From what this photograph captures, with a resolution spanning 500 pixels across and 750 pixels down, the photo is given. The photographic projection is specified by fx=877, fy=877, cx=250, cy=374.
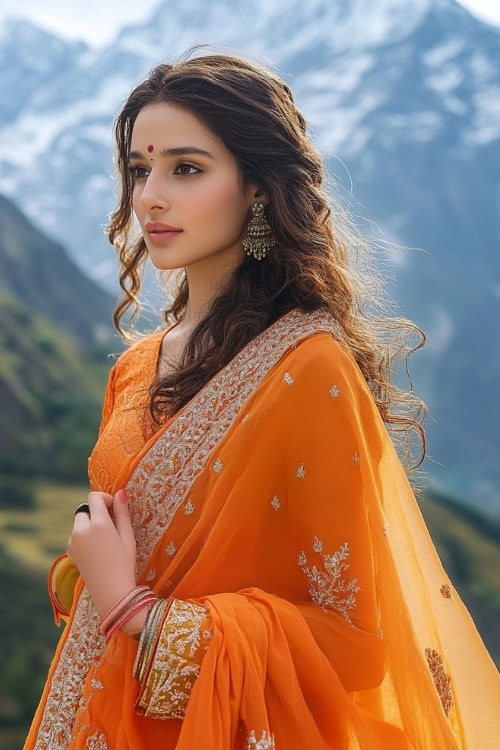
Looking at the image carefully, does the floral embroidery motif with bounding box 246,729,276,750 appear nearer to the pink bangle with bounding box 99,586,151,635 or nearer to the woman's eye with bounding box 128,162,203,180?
the pink bangle with bounding box 99,586,151,635

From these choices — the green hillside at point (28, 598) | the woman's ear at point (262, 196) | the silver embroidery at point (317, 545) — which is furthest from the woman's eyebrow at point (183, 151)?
the green hillside at point (28, 598)

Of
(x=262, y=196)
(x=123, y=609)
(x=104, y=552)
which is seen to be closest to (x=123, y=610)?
(x=123, y=609)

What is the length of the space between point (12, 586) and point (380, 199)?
32783 mm

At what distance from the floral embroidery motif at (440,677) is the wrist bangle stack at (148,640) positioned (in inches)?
20.9

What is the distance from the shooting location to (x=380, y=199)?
36938 millimetres

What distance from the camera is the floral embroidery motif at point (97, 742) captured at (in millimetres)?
1619

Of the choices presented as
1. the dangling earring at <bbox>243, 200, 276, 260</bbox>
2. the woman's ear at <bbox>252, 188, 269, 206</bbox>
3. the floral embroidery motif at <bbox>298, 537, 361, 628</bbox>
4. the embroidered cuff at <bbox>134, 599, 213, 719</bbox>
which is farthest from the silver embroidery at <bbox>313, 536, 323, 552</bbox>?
the woman's ear at <bbox>252, 188, 269, 206</bbox>

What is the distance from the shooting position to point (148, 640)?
1504 millimetres

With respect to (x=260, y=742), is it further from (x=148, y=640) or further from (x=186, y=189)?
(x=186, y=189)

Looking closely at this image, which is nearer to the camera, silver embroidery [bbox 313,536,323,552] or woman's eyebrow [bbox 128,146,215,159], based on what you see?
silver embroidery [bbox 313,536,323,552]

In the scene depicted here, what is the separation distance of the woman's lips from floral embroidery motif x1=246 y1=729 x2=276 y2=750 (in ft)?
3.21

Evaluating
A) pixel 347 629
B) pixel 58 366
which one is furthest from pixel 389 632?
pixel 58 366

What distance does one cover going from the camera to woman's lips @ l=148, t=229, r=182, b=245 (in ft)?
6.05

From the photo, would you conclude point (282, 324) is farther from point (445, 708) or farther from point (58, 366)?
point (58, 366)
